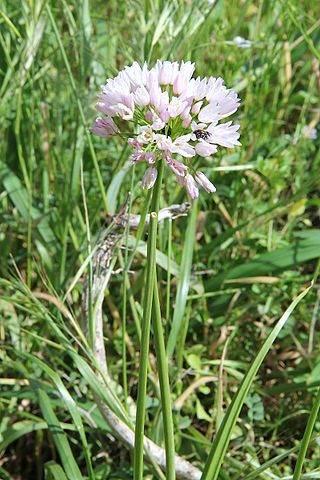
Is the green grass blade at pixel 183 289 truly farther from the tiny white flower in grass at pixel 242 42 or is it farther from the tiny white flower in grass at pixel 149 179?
the tiny white flower in grass at pixel 149 179

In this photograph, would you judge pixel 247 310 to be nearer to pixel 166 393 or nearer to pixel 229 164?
pixel 229 164

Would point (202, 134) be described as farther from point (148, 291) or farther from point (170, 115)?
point (148, 291)

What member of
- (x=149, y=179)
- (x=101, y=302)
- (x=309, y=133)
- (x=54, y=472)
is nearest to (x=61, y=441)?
(x=54, y=472)

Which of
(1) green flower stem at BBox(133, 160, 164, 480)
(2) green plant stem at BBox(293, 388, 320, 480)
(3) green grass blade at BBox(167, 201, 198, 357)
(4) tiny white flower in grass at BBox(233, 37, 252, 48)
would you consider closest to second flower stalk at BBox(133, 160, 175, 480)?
(1) green flower stem at BBox(133, 160, 164, 480)

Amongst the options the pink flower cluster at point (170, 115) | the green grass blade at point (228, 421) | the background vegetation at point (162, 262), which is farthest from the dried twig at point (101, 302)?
the pink flower cluster at point (170, 115)

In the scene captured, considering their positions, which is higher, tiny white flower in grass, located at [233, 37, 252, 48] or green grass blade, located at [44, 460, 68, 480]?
tiny white flower in grass, located at [233, 37, 252, 48]

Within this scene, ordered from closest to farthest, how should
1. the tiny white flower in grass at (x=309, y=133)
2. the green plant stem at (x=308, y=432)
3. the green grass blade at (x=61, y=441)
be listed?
the green plant stem at (x=308, y=432), the green grass blade at (x=61, y=441), the tiny white flower in grass at (x=309, y=133)

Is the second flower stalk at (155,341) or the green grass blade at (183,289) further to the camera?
the green grass blade at (183,289)

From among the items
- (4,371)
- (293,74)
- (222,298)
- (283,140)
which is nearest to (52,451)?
(4,371)

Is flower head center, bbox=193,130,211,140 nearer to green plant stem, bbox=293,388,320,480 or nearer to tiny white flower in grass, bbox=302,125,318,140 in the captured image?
green plant stem, bbox=293,388,320,480
